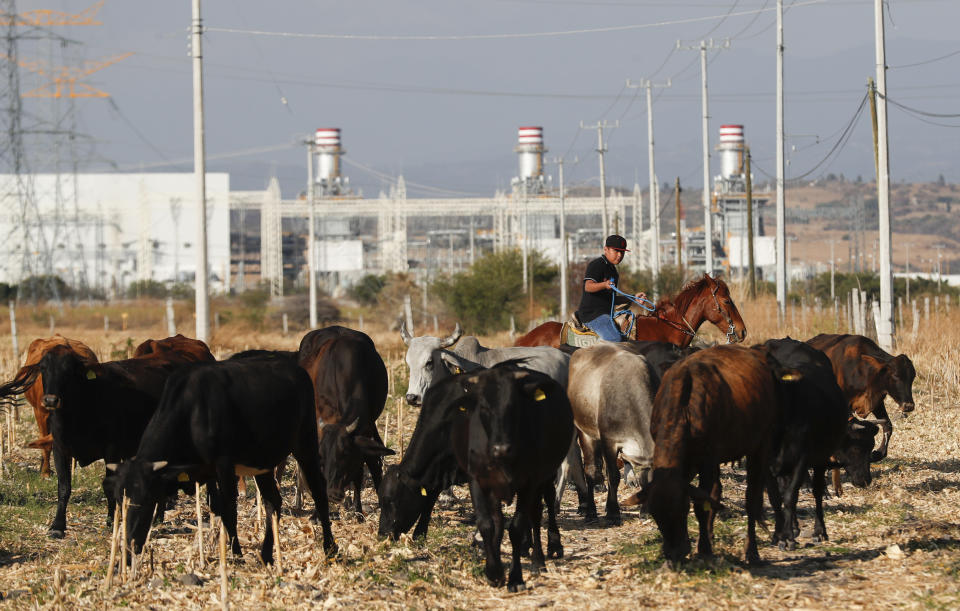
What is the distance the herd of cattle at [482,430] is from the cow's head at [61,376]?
0.05 feet

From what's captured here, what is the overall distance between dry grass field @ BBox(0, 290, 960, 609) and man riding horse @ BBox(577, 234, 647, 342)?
93.2 inches

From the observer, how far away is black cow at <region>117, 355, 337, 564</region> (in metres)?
9.89

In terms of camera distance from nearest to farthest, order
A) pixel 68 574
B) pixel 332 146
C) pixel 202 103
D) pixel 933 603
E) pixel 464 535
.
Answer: pixel 933 603 → pixel 68 574 → pixel 464 535 → pixel 202 103 → pixel 332 146

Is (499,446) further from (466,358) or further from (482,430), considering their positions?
(466,358)

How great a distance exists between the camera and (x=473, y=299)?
210 feet

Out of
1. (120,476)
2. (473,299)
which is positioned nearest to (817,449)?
(120,476)

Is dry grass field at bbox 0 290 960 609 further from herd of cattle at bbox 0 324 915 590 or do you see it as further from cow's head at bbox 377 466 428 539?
herd of cattle at bbox 0 324 915 590

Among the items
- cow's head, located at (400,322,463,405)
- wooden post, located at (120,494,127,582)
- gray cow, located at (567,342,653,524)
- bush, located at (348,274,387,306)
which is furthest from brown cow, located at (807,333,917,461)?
bush, located at (348,274,387,306)

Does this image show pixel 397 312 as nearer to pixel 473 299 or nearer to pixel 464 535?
pixel 473 299

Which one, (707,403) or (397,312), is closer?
(707,403)

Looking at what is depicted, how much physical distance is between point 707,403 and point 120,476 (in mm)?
4726

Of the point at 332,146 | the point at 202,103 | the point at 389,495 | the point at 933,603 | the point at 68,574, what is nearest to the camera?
the point at 933,603

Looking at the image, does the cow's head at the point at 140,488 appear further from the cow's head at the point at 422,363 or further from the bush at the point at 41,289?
the bush at the point at 41,289

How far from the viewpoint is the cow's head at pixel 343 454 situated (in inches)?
483
